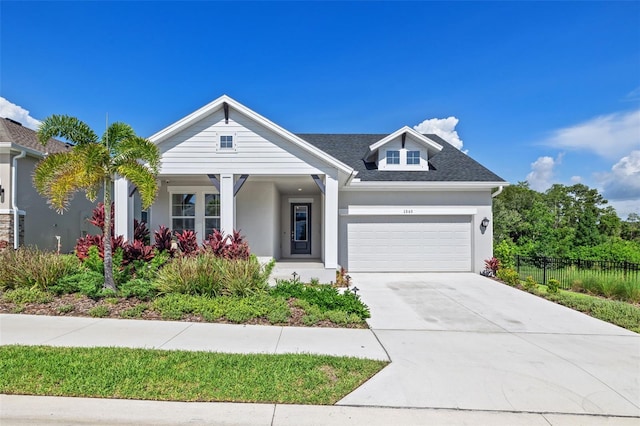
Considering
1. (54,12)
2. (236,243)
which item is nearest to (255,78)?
(54,12)

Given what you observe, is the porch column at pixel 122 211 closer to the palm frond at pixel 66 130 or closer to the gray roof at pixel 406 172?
the palm frond at pixel 66 130

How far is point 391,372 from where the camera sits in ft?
13.7

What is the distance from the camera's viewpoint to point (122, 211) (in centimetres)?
1020

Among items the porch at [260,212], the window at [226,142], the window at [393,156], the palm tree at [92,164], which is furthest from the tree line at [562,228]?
the palm tree at [92,164]

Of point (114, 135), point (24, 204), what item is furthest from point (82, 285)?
point (24, 204)

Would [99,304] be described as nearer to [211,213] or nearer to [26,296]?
[26,296]

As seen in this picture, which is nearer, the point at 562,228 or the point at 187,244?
the point at 187,244

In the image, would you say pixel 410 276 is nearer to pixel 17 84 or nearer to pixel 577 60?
pixel 577 60

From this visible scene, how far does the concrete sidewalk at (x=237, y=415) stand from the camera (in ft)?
10.1

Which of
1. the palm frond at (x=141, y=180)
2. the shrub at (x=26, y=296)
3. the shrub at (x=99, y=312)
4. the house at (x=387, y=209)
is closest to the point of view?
the shrub at (x=99, y=312)

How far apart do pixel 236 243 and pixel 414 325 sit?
5.86 metres

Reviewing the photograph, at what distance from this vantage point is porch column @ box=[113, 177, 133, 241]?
10.1m

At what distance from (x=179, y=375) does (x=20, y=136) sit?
15.6 metres

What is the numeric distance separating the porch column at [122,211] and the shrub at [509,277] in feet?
42.8
